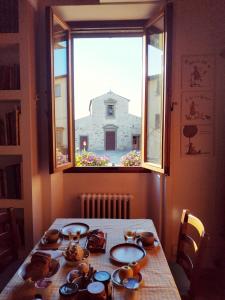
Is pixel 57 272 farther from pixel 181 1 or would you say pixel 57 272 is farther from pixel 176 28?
pixel 181 1

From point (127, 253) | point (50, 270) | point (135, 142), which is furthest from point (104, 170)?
point (50, 270)

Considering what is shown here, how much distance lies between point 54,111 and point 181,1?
4.73 ft

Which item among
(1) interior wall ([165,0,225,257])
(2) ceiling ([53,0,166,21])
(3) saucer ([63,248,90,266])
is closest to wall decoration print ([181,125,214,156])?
(1) interior wall ([165,0,225,257])

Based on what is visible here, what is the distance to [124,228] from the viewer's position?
1.59m

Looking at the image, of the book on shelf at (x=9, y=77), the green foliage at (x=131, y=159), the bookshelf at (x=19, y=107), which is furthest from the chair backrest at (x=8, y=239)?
the green foliage at (x=131, y=159)

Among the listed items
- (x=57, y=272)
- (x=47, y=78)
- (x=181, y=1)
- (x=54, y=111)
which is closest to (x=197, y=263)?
(x=57, y=272)

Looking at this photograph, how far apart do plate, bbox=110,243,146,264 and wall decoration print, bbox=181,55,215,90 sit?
1457 millimetres

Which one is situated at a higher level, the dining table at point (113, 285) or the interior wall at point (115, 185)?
the interior wall at point (115, 185)

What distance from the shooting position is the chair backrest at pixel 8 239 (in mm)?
1519

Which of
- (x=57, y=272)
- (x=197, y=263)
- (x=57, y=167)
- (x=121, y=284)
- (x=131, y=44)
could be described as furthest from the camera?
(x=131, y=44)

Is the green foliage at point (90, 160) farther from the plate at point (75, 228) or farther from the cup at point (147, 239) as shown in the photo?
the cup at point (147, 239)

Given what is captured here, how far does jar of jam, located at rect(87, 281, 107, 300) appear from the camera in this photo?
2.91 ft

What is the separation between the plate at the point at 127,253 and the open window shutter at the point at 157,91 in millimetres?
853

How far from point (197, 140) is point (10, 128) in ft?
5.36
